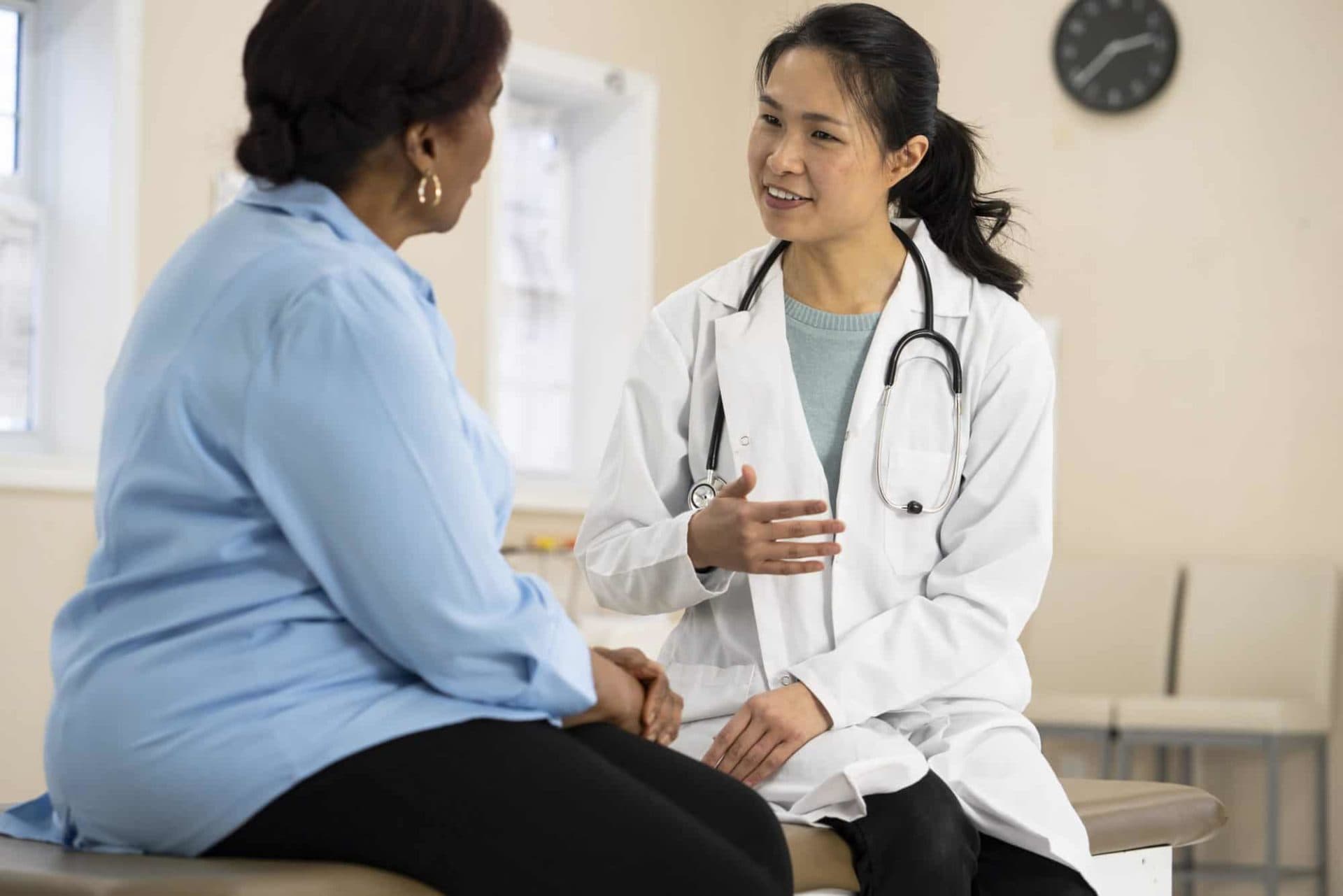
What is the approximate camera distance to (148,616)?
1082 millimetres

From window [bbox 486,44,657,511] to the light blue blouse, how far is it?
154 inches

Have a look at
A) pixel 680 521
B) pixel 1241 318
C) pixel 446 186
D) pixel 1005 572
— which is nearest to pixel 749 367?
pixel 680 521

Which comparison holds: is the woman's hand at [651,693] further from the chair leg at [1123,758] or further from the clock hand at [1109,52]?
the clock hand at [1109,52]

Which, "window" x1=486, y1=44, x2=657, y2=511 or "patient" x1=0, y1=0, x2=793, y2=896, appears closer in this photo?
"patient" x1=0, y1=0, x2=793, y2=896

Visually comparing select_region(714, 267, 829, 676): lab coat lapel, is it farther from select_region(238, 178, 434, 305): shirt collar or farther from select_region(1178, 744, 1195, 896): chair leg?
select_region(1178, 744, 1195, 896): chair leg

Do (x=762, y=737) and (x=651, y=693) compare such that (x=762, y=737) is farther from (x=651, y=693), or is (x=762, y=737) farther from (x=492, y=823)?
(x=492, y=823)

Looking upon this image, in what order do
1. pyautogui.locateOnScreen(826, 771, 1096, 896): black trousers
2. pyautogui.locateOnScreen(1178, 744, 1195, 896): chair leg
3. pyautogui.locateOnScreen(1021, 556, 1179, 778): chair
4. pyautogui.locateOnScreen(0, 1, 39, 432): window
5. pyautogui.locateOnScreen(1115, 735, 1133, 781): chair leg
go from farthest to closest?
pyautogui.locateOnScreen(1021, 556, 1179, 778): chair
pyautogui.locateOnScreen(1178, 744, 1195, 896): chair leg
pyautogui.locateOnScreen(1115, 735, 1133, 781): chair leg
pyautogui.locateOnScreen(0, 1, 39, 432): window
pyautogui.locateOnScreen(826, 771, 1096, 896): black trousers

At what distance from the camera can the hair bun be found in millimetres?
1172

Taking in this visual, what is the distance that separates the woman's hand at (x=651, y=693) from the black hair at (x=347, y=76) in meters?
0.48

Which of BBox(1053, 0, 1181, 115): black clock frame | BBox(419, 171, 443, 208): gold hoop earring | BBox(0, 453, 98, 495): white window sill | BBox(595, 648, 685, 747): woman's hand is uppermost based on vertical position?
BBox(1053, 0, 1181, 115): black clock frame

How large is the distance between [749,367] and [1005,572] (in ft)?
1.29

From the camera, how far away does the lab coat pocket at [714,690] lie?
174 cm

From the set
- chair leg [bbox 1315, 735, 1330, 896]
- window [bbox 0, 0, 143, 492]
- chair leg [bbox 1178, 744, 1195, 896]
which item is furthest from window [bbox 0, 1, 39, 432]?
chair leg [bbox 1315, 735, 1330, 896]

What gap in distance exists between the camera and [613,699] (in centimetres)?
128
